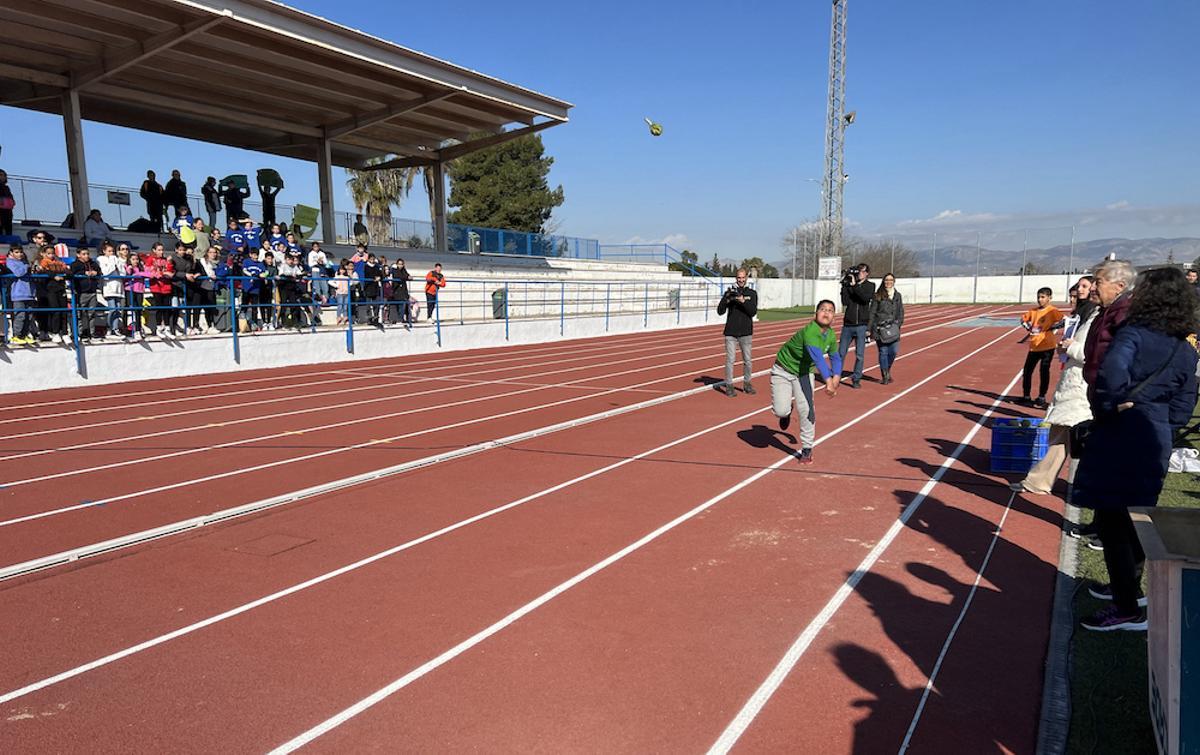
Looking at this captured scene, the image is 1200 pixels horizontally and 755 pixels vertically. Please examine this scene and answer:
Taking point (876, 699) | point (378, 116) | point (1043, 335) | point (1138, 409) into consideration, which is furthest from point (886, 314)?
point (378, 116)

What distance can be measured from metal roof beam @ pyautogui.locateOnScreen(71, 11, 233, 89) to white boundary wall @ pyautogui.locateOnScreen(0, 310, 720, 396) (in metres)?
7.48

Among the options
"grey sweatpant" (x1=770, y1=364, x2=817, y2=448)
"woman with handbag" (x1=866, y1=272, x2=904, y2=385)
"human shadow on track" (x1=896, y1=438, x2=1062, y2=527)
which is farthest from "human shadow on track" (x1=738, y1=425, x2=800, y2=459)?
"woman with handbag" (x1=866, y1=272, x2=904, y2=385)

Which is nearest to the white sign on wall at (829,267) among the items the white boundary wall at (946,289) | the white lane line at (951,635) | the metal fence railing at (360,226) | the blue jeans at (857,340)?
the white boundary wall at (946,289)

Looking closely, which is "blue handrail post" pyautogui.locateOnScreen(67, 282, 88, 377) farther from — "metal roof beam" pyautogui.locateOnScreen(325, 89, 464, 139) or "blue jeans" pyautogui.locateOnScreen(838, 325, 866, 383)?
"metal roof beam" pyautogui.locateOnScreen(325, 89, 464, 139)

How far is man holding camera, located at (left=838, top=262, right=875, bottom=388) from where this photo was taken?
486 inches

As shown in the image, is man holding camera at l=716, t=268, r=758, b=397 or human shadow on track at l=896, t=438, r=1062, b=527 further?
man holding camera at l=716, t=268, r=758, b=397

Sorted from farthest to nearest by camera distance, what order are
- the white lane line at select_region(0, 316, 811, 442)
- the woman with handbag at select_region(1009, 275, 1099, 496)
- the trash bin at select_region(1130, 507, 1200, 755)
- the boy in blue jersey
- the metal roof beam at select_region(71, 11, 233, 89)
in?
the metal roof beam at select_region(71, 11, 233, 89), the white lane line at select_region(0, 316, 811, 442), the boy in blue jersey, the woman with handbag at select_region(1009, 275, 1099, 496), the trash bin at select_region(1130, 507, 1200, 755)

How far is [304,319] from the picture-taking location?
17.7 metres

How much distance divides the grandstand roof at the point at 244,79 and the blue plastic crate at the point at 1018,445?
18049mm

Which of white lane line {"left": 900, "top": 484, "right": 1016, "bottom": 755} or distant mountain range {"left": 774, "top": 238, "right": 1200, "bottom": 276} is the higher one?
distant mountain range {"left": 774, "top": 238, "right": 1200, "bottom": 276}

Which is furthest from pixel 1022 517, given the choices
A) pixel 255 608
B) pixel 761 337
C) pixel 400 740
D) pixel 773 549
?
pixel 761 337

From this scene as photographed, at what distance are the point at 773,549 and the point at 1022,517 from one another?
2.14 meters

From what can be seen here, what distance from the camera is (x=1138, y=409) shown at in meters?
3.76

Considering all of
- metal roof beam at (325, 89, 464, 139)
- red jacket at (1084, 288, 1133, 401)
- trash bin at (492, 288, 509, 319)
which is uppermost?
metal roof beam at (325, 89, 464, 139)
